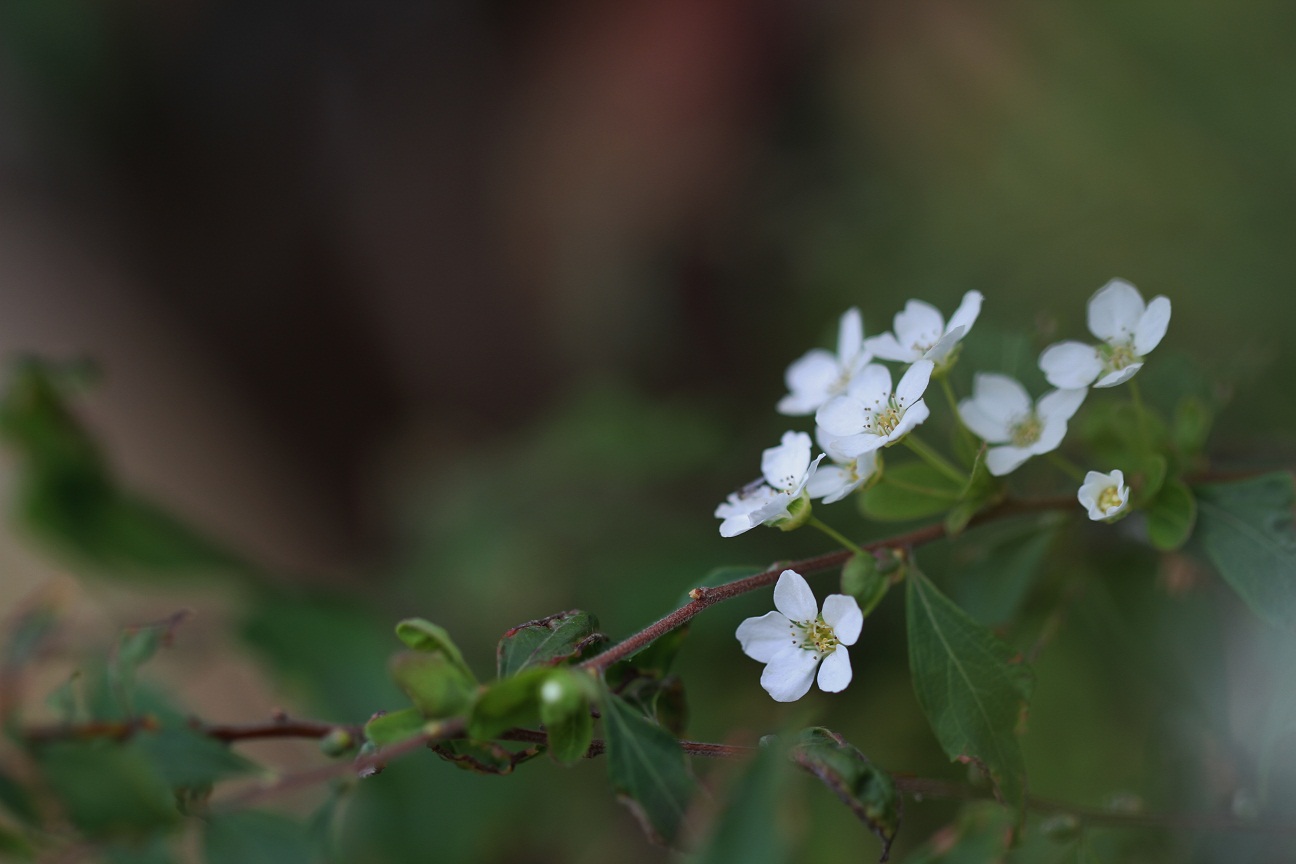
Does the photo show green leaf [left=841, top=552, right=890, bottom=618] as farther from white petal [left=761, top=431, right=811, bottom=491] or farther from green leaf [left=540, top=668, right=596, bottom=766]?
green leaf [left=540, top=668, right=596, bottom=766]

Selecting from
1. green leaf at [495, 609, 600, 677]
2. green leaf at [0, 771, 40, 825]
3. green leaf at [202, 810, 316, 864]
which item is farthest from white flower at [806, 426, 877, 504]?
green leaf at [0, 771, 40, 825]

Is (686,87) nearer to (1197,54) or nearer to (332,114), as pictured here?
(332,114)

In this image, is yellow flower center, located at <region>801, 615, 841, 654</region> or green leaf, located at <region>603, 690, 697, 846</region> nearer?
green leaf, located at <region>603, 690, 697, 846</region>

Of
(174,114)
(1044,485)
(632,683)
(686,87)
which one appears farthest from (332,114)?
(632,683)

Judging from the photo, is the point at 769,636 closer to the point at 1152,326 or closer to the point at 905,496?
the point at 905,496

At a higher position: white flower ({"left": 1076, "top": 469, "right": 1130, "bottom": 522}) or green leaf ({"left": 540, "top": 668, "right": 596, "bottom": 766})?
white flower ({"left": 1076, "top": 469, "right": 1130, "bottom": 522})

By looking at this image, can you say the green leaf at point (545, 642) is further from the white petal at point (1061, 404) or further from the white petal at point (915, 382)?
the white petal at point (1061, 404)
